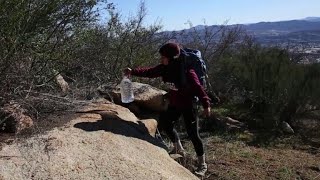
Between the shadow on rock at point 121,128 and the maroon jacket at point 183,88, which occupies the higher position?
the maroon jacket at point 183,88

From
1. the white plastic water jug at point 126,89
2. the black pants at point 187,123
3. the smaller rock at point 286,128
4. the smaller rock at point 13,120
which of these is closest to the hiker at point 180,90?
the black pants at point 187,123

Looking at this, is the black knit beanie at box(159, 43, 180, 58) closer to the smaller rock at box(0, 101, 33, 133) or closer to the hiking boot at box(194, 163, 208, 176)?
the hiking boot at box(194, 163, 208, 176)

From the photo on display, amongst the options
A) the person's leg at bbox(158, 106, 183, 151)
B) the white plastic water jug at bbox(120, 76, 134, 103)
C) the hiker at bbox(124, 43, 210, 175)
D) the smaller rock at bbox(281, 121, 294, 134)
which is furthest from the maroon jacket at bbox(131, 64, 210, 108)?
the smaller rock at bbox(281, 121, 294, 134)

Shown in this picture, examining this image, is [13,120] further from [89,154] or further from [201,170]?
[201,170]

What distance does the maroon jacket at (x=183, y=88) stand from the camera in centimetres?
571

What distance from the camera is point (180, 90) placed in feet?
19.2

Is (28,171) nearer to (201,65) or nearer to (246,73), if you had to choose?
(201,65)

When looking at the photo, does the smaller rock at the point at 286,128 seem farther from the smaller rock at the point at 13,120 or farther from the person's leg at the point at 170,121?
the smaller rock at the point at 13,120

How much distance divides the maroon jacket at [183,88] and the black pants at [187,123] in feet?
0.31

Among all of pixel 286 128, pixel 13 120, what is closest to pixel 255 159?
pixel 286 128

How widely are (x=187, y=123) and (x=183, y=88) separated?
45cm

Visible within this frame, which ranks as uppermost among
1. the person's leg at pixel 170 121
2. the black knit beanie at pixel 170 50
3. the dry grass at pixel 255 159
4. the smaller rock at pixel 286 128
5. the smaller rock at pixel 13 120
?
the black knit beanie at pixel 170 50

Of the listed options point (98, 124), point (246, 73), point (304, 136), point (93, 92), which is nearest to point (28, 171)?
point (98, 124)

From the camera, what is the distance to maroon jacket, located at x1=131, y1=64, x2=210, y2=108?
5.71 metres
